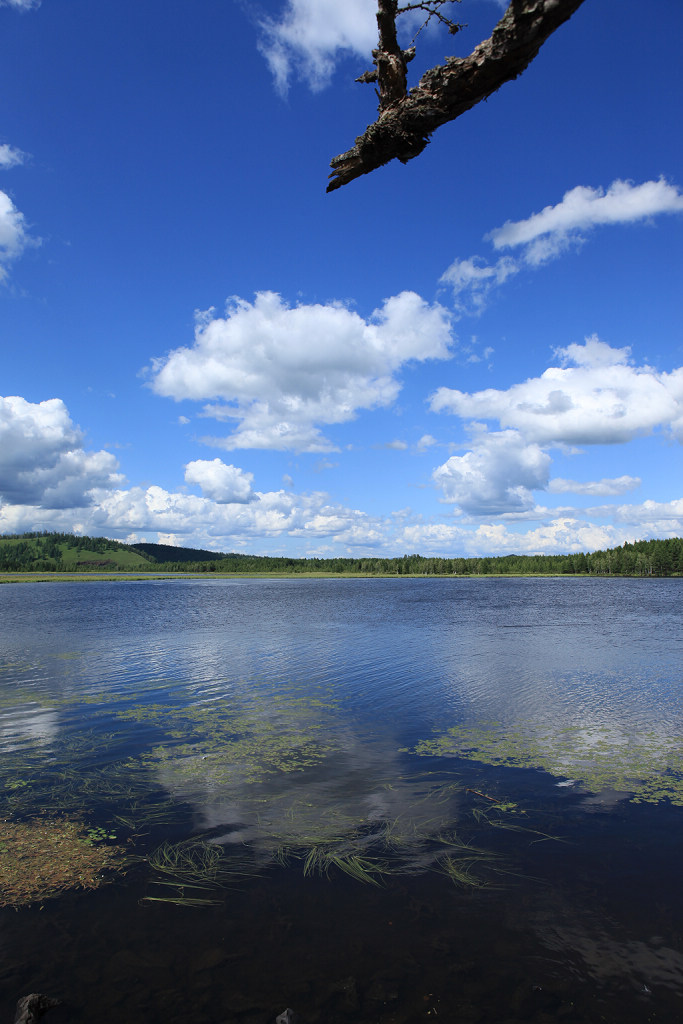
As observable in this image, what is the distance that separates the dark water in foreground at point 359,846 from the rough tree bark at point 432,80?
10.8 meters

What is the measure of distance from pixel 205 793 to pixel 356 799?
12.5ft

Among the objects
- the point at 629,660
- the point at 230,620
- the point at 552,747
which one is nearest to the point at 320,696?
the point at 552,747

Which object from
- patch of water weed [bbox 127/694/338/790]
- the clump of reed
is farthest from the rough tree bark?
patch of water weed [bbox 127/694/338/790]

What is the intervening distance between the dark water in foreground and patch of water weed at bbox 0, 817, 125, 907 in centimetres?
28

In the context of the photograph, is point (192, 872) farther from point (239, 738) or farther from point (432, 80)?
point (432, 80)

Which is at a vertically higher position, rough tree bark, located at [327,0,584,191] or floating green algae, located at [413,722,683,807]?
rough tree bark, located at [327,0,584,191]

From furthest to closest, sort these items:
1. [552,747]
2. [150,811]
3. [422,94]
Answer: [552,747] < [150,811] < [422,94]

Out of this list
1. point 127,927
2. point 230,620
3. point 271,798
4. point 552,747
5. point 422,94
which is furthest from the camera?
point 230,620

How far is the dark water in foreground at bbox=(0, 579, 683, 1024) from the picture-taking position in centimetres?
722

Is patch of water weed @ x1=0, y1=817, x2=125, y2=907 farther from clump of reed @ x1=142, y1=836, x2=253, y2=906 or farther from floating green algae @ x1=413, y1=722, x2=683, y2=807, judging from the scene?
floating green algae @ x1=413, y1=722, x2=683, y2=807

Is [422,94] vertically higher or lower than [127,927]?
higher

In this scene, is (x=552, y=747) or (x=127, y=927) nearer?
(x=127, y=927)

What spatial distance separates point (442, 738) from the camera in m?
18.1

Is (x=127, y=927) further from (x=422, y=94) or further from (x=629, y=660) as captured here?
(x=629, y=660)
